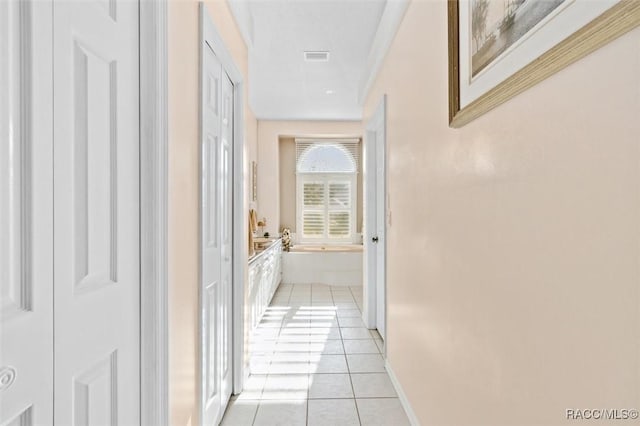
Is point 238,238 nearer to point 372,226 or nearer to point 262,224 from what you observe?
point 372,226

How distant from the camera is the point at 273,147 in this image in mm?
6609

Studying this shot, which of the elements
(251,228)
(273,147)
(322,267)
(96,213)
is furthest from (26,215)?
(273,147)

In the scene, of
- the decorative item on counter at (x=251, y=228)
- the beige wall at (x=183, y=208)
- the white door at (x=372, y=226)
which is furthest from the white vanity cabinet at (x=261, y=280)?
the beige wall at (x=183, y=208)

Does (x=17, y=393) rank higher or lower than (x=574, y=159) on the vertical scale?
lower

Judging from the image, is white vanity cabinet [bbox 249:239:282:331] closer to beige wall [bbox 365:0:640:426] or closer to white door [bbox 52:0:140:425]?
beige wall [bbox 365:0:640:426]

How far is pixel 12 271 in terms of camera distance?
2.37 ft

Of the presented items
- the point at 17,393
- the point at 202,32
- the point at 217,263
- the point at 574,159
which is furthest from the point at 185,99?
the point at 574,159

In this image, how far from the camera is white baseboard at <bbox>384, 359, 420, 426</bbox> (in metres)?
2.10

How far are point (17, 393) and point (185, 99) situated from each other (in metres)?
1.12

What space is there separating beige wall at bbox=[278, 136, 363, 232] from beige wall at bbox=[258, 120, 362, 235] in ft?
1.49

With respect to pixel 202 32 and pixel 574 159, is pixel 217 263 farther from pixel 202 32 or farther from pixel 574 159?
pixel 574 159

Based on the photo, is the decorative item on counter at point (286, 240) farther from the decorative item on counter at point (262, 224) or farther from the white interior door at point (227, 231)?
the white interior door at point (227, 231)

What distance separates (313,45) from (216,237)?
2344mm

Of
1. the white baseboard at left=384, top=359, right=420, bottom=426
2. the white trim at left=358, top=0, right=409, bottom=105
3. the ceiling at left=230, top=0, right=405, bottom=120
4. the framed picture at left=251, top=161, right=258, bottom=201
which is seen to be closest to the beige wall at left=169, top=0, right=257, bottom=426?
the ceiling at left=230, top=0, right=405, bottom=120
